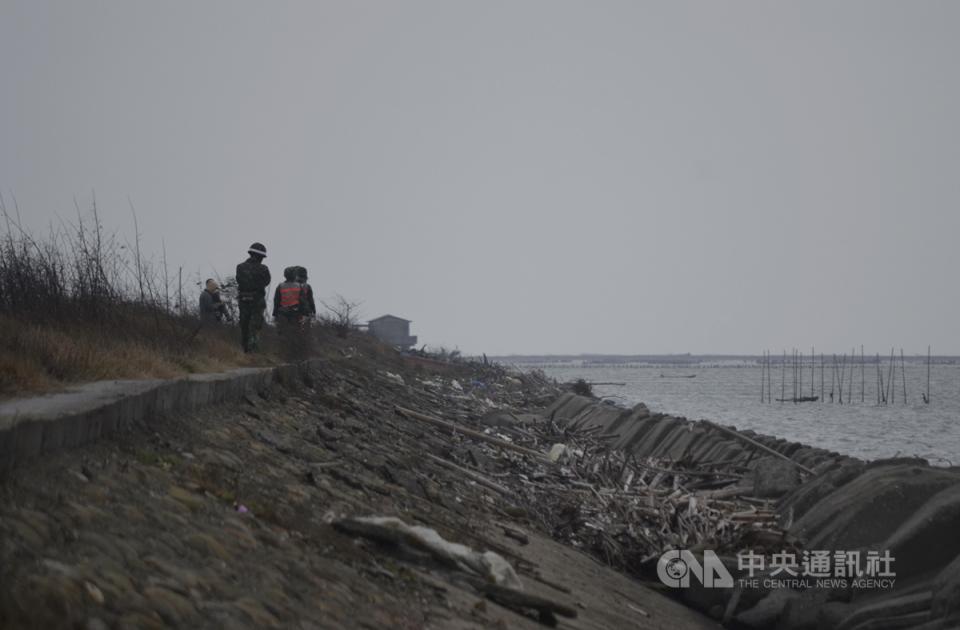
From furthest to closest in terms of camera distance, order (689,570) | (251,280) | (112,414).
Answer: (251,280)
(689,570)
(112,414)

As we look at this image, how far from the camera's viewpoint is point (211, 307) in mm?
17031

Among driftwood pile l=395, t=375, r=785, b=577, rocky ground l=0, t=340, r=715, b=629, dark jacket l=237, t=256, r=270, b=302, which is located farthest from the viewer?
dark jacket l=237, t=256, r=270, b=302

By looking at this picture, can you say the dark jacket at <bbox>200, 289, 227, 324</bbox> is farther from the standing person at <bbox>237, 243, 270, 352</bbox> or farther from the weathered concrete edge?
the weathered concrete edge

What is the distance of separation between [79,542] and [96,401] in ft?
6.79

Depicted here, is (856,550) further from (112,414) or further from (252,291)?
(252,291)

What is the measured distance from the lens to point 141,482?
208 inches

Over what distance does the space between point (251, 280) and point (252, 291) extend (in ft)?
0.53

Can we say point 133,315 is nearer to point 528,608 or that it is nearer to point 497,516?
point 497,516

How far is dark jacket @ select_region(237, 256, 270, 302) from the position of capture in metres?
14.2

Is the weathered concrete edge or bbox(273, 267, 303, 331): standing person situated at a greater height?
bbox(273, 267, 303, 331): standing person

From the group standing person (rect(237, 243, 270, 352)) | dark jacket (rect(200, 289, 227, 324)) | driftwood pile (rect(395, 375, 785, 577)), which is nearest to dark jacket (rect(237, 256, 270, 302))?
standing person (rect(237, 243, 270, 352))

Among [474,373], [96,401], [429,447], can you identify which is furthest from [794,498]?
[474,373]

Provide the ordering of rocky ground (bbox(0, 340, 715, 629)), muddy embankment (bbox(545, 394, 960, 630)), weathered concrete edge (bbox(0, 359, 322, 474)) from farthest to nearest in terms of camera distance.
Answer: muddy embankment (bbox(545, 394, 960, 630))
weathered concrete edge (bbox(0, 359, 322, 474))
rocky ground (bbox(0, 340, 715, 629))

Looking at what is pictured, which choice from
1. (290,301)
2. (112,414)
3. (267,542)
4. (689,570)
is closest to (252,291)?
(290,301)
